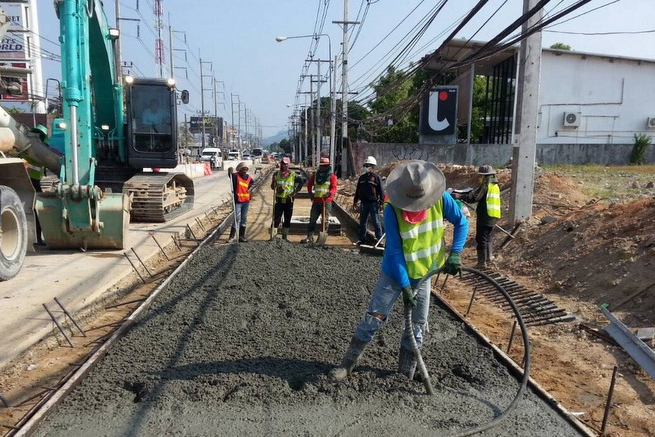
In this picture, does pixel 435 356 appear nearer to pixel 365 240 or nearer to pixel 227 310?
pixel 227 310

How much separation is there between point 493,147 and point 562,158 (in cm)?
586

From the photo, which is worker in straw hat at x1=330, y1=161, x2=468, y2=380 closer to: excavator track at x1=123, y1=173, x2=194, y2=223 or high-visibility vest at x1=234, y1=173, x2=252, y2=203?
high-visibility vest at x1=234, y1=173, x2=252, y2=203

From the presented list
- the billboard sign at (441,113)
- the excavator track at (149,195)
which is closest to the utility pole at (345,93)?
the billboard sign at (441,113)

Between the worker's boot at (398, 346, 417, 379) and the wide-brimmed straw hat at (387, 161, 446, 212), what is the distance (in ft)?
3.84

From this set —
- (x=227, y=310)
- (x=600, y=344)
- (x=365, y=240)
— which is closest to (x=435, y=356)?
(x=600, y=344)

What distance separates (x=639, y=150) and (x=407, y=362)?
29.4m

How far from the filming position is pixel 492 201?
8.75 m

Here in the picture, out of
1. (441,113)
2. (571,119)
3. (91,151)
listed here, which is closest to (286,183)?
(91,151)

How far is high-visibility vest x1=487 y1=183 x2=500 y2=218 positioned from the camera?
8723 millimetres

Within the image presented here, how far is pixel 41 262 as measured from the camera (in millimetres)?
8547

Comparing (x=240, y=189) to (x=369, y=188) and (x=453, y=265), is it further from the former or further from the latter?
(x=453, y=265)

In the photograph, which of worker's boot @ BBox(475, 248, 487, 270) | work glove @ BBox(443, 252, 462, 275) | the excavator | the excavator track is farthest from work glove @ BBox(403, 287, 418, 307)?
the excavator track

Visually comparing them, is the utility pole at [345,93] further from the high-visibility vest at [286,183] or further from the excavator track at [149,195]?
the high-visibility vest at [286,183]

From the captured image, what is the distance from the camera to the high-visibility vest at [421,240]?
4.05 m
